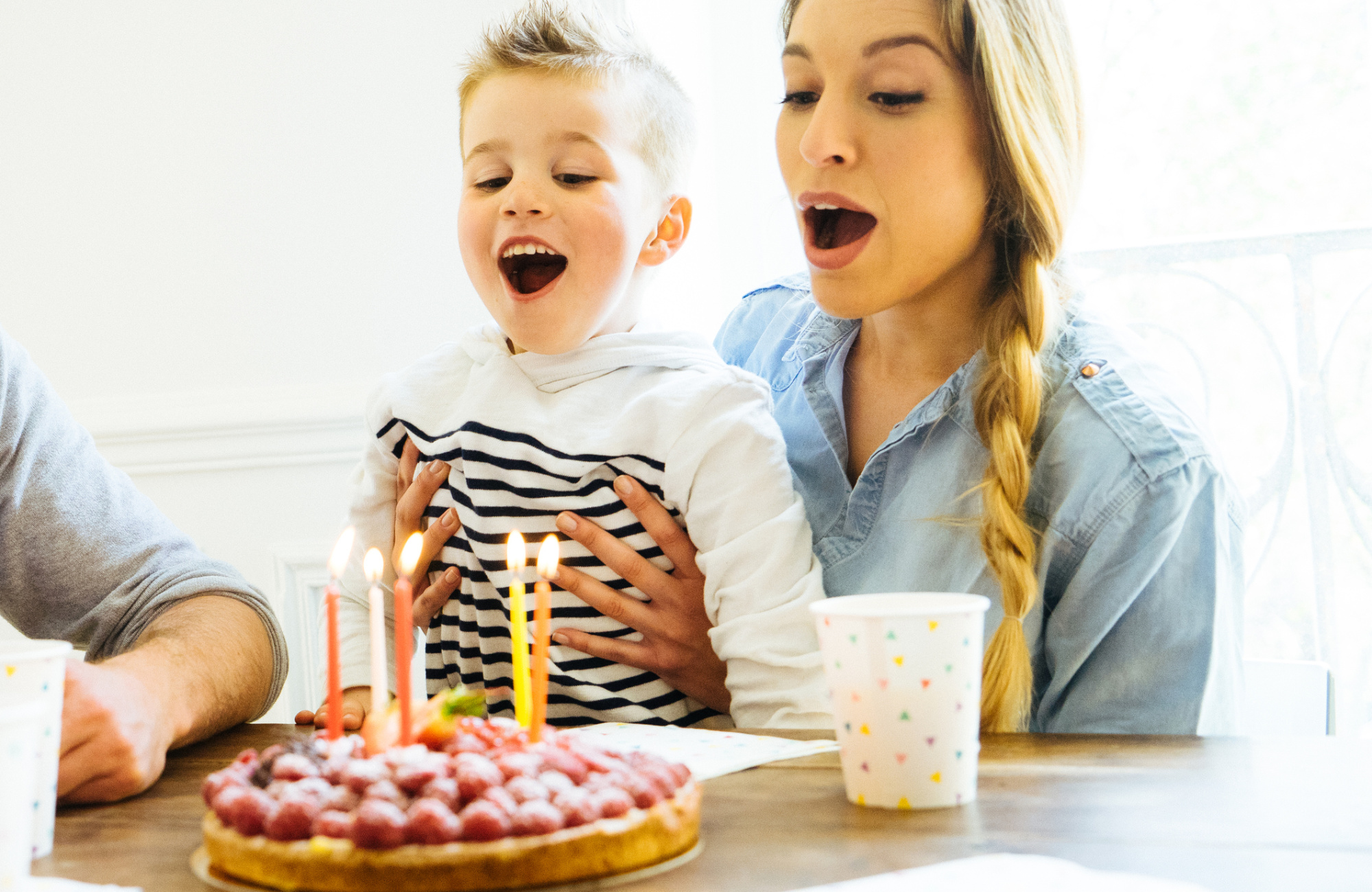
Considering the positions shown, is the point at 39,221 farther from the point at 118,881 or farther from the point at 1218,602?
the point at 1218,602

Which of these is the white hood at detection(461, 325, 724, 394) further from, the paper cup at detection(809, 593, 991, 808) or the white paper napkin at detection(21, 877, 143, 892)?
the white paper napkin at detection(21, 877, 143, 892)

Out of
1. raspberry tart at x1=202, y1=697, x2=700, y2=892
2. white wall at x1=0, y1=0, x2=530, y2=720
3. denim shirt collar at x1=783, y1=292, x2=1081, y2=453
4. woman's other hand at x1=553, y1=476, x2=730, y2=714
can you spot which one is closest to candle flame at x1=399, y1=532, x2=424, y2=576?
raspberry tart at x1=202, y1=697, x2=700, y2=892

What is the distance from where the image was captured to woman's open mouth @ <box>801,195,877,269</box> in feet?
3.80

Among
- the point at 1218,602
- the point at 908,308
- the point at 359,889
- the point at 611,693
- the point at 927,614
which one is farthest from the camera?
the point at 908,308

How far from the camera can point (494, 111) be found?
120 cm

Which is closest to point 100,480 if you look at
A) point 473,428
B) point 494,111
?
point 473,428

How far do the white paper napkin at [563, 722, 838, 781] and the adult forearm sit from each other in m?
0.32

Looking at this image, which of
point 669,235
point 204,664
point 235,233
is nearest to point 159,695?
point 204,664

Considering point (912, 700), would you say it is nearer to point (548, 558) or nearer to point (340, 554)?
point (548, 558)

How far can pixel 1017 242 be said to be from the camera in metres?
1.22

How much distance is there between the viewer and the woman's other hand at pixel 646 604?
1.13m

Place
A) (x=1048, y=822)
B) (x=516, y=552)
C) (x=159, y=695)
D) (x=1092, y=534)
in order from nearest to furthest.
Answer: (x=1048, y=822)
(x=516, y=552)
(x=159, y=695)
(x=1092, y=534)

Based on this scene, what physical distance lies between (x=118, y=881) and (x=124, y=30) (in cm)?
180

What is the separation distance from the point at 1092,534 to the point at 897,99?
18.4 inches
